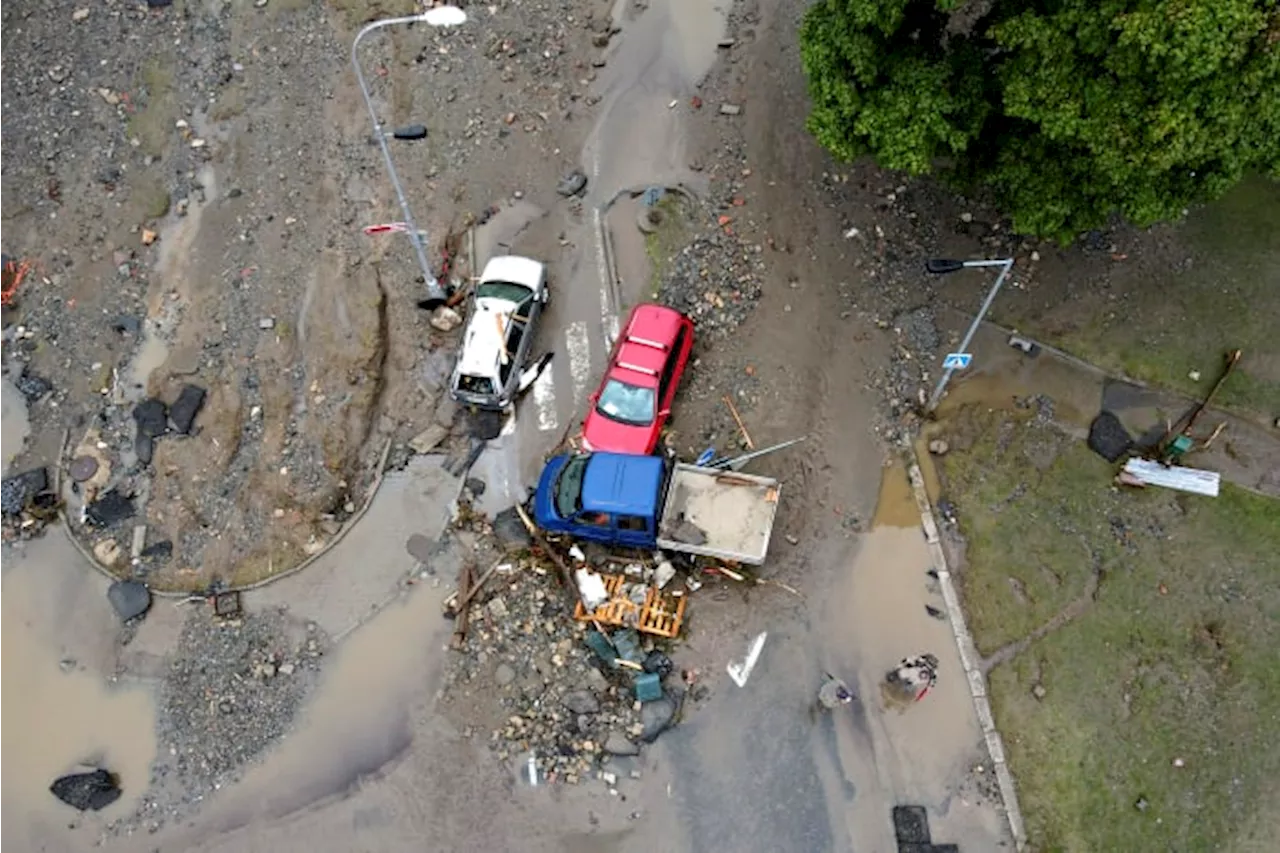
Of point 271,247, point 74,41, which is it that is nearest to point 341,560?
point 271,247

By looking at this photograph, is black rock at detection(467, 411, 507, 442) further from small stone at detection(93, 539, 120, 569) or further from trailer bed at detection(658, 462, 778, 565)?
small stone at detection(93, 539, 120, 569)

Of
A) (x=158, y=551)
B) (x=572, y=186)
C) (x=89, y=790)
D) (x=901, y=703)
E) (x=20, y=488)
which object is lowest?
(x=89, y=790)

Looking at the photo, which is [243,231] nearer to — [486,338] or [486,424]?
[486,338]

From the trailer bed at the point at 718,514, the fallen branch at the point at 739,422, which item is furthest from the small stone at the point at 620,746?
the fallen branch at the point at 739,422

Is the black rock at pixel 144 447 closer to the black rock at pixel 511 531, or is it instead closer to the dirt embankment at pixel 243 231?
the dirt embankment at pixel 243 231

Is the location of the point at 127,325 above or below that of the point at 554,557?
above

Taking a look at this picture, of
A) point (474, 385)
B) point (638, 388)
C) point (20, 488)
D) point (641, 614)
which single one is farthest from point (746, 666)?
point (20, 488)

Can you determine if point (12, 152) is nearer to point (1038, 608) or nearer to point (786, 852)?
point (786, 852)
